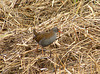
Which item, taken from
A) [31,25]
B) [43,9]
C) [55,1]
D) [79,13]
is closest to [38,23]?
[31,25]

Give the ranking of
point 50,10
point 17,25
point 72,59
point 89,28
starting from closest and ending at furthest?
point 72,59
point 89,28
point 17,25
point 50,10

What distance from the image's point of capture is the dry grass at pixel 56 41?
3033 millimetres

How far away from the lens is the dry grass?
3033 millimetres

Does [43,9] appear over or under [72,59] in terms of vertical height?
over

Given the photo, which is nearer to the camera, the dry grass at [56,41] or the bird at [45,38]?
the dry grass at [56,41]

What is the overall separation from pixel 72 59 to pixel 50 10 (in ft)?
4.86

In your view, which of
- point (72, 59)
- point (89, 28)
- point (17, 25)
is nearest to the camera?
point (72, 59)

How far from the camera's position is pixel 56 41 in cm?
345

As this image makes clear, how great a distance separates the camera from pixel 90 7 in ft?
12.8

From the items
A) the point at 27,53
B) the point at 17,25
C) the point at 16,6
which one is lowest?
the point at 27,53

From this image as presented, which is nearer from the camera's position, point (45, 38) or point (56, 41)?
point (45, 38)

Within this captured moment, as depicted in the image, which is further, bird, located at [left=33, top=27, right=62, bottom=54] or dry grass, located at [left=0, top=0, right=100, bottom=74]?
bird, located at [left=33, top=27, right=62, bottom=54]

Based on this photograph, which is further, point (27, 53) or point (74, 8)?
point (74, 8)

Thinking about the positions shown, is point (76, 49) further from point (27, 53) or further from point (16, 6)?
point (16, 6)
